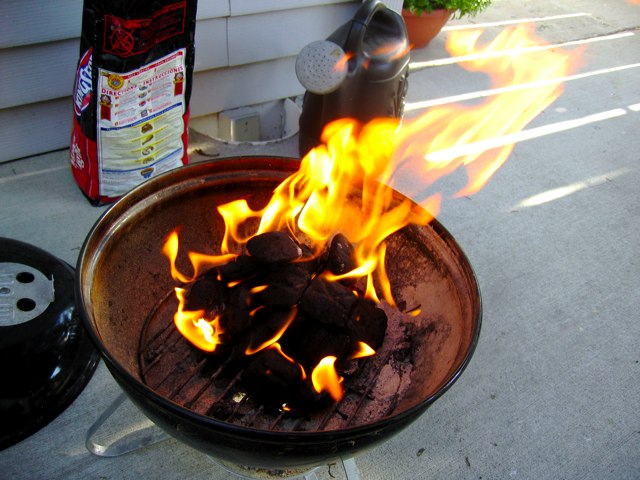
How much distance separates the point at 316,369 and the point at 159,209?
0.50 m

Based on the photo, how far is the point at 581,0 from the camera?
160 inches

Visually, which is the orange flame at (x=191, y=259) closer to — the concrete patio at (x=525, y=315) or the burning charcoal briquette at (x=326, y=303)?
the burning charcoal briquette at (x=326, y=303)

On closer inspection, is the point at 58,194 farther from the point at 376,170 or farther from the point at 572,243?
the point at 572,243

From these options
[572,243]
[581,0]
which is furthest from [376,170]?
[581,0]

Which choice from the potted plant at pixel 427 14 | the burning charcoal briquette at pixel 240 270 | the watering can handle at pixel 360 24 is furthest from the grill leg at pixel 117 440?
the potted plant at pixel 427 14

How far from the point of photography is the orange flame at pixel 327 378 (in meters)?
1.12

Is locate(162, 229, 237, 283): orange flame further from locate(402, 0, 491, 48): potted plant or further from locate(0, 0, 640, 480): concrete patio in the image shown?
locate(402, 0, 491, 48): potted plant

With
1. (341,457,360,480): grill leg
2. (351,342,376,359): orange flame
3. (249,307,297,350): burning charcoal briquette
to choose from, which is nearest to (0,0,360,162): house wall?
(249,307,297,350): burning charcoal briquette

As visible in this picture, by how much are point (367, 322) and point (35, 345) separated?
32.9 inches

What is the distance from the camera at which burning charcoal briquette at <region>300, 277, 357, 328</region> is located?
3.79 ft

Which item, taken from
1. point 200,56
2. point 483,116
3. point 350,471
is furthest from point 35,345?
point 483,116

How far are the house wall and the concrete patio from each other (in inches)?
5.9

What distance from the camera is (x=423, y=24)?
304cm

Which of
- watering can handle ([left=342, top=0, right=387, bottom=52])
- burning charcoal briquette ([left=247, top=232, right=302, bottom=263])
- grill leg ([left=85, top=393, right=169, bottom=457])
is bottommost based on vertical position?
grill leg ([left=85, top=393, right=169, bottom=457])
